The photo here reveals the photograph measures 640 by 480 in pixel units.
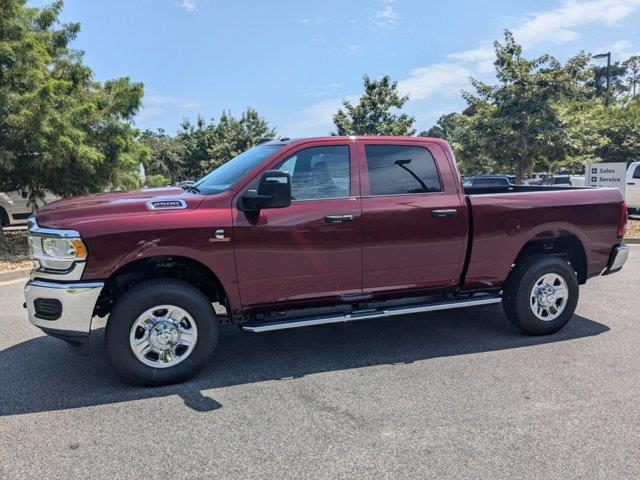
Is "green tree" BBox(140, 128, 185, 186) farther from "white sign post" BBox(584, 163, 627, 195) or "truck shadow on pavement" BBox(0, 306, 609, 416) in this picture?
"truck shadow on pavement" BBox(0, 306, 609, 416)

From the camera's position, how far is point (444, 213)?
4703mm

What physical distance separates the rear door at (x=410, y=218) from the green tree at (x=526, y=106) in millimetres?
12052

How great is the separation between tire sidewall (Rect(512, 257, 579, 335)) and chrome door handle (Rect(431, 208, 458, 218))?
40.7 inches

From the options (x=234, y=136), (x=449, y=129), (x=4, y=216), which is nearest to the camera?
(x=4, y=216)

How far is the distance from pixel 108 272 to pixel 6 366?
62.0 inches

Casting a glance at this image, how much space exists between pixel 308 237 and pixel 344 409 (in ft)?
4.59

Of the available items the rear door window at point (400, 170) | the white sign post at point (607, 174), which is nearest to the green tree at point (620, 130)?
the white sign post at point (607, 174)

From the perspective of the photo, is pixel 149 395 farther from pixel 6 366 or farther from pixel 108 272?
pixel 6 366

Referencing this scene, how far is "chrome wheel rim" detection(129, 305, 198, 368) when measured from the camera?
393cm

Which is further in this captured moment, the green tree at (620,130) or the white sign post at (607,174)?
the green tree at (620,130)

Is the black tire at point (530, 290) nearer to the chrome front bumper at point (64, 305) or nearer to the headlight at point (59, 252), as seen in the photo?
the chrome front bumper at point (64, 305)

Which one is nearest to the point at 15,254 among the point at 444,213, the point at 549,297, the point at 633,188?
the point at 444,213

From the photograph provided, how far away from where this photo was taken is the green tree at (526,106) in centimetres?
1541

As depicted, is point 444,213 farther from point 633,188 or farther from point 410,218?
point 633,188
